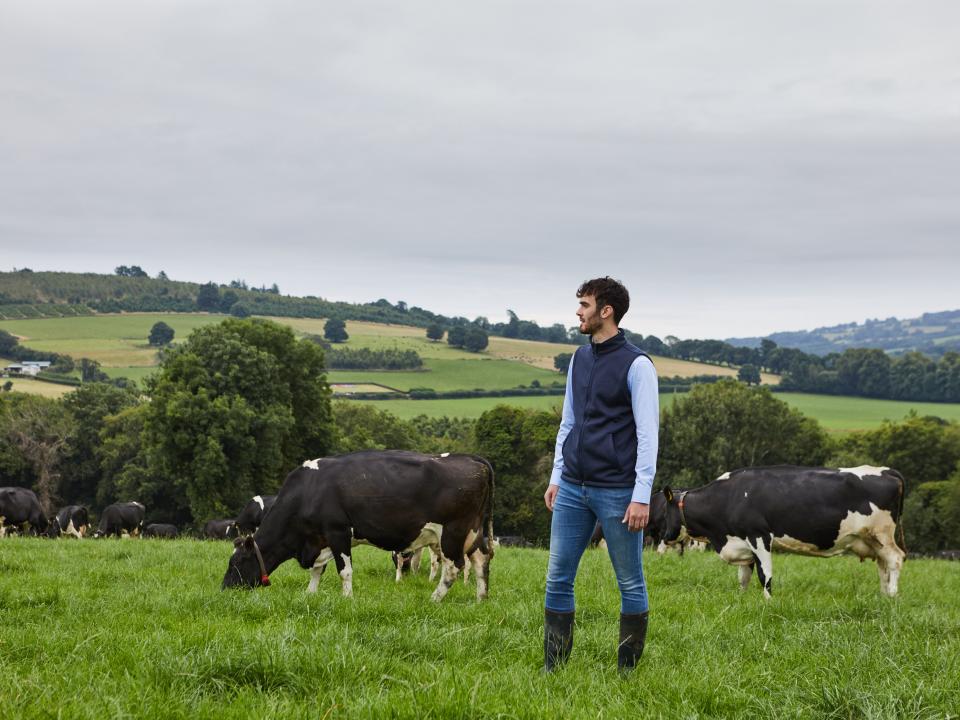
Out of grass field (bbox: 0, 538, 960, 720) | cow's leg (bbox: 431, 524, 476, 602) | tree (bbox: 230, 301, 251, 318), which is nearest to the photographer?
grass field (bbox: 0, 538, 960, 720)

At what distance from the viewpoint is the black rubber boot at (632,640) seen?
6094 millimetres

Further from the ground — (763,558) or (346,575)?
(763,558)

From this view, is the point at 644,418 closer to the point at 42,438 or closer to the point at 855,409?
the point at 42,438

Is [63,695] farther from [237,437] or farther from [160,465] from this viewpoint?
[160,465]

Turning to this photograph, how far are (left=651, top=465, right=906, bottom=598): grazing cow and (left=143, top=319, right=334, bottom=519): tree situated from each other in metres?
29.6

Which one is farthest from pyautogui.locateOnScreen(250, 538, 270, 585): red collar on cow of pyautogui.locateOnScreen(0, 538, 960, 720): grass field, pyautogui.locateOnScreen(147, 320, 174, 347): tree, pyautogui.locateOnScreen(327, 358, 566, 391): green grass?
pyautogui.locateOnScreen(147, 320, 174, 347): tree

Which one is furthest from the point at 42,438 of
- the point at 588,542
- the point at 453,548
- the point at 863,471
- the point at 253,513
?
the point at 588,542

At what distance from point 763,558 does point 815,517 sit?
3.27 feet

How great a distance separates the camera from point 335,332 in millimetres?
130500

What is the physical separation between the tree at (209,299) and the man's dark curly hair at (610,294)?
16370cm

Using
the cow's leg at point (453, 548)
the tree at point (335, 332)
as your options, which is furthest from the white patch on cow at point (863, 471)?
the tree at point (335, 332)

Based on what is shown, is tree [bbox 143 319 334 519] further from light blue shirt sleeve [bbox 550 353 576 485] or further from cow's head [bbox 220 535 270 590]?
light blue shirt sleeve [bbox 550 353 576 485]

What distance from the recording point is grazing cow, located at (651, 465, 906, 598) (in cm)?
1161

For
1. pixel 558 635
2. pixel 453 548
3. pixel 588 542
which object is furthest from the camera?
pixel 453 548
